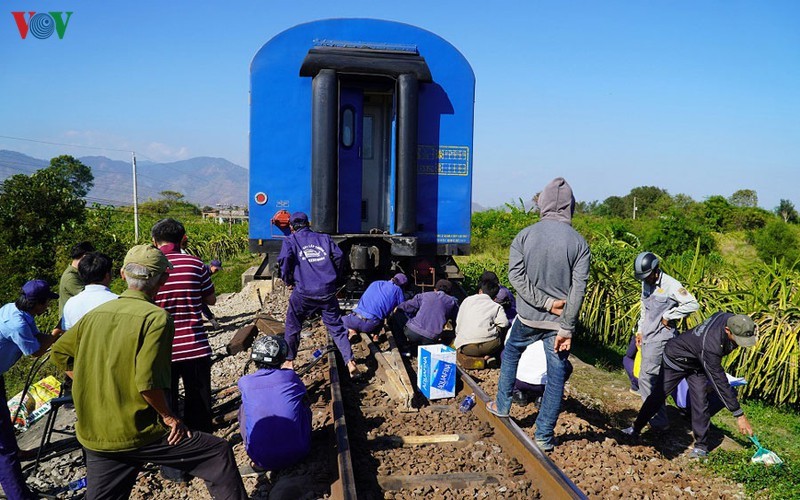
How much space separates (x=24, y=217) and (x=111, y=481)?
1300cm

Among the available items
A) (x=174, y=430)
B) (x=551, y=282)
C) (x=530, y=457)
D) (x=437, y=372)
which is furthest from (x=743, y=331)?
(x=174, y=430)

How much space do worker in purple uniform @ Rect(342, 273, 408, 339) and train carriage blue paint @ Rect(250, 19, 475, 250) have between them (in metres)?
1.19

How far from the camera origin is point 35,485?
4.29 meters

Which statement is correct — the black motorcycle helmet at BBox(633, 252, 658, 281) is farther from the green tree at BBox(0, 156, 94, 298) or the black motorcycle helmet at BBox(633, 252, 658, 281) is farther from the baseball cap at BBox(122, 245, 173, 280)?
the green tree at BBox(0, 156, 94, 298)

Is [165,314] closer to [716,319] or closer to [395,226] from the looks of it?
[716,319]

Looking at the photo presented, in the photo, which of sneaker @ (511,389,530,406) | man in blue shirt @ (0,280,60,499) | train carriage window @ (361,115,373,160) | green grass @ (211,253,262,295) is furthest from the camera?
green grass @ (211,253,262,295)

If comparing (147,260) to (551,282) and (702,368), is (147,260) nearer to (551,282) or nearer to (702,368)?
(551,282)

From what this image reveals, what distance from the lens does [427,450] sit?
436cm

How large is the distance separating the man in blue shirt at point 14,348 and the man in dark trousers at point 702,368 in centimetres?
486

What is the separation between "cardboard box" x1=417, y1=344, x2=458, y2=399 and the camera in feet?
17.3

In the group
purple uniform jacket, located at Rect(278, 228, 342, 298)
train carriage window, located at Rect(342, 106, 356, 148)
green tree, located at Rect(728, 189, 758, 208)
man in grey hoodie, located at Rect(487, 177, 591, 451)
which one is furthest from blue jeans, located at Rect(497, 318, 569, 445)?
green tree, located at Rect(728, 189, 758, 208)

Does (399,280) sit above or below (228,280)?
above

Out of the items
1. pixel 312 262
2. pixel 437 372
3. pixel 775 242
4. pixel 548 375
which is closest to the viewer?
pixel 548 375

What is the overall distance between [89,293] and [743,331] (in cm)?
506
